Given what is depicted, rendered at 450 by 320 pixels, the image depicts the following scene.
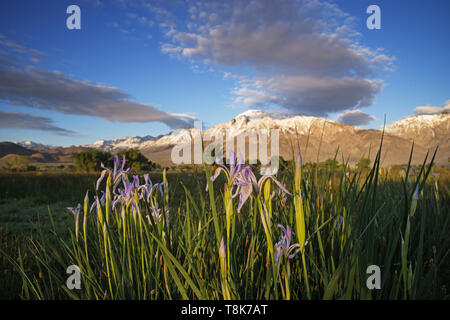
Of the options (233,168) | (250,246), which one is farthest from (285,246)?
(233,168)

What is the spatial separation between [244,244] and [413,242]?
6.37ft

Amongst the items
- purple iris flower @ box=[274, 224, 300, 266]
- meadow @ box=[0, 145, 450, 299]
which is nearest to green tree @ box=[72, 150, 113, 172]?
meadow @ box=[0, 145, 450, 299]

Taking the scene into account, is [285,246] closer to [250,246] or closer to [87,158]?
[250,246]

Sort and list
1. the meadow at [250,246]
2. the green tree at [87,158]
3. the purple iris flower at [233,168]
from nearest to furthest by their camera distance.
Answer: the purple iris flower at [233,168], the meadow at [250,246], the green tree at [87,158]

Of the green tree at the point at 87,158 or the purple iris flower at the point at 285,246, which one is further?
the green tree at the point at 87,158

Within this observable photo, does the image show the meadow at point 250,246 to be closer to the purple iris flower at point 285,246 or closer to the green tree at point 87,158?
the purple iris flower at point 285,246

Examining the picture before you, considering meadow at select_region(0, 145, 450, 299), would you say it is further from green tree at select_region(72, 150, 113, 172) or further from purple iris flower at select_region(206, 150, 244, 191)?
green tree at select_region(72, 150, 113, 172)

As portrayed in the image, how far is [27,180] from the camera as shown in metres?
10.1

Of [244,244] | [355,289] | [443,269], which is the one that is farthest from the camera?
[443,269]

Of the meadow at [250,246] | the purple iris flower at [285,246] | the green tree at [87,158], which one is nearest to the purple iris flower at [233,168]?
the meadow at [250,246]

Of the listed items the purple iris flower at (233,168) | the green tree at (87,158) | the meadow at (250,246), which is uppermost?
the green tree at (87,158)
